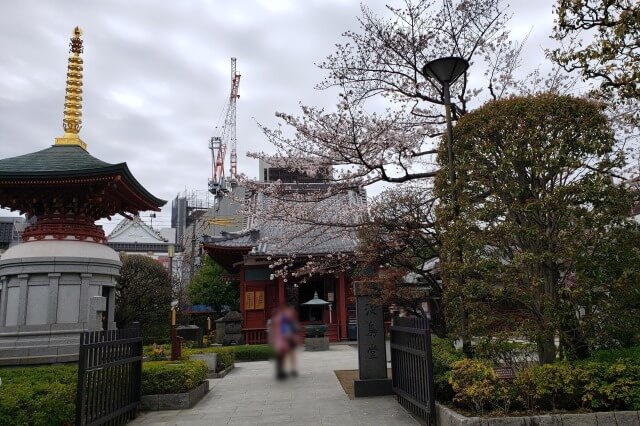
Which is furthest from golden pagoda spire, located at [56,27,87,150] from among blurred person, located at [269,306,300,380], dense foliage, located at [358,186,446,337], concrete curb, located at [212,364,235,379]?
blurred person, located at [269,306,300,380]

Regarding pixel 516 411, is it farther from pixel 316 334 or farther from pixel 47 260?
pixel 316 334

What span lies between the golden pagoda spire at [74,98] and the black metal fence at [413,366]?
11161 millimetres

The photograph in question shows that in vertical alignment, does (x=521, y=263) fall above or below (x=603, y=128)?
below

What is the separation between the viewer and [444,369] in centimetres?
822

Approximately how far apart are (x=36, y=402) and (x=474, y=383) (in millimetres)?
5905

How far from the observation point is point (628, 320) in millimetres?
7188

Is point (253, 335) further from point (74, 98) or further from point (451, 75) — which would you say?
point (451, 75)

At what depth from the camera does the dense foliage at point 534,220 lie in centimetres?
742

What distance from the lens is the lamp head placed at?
25.3 feet

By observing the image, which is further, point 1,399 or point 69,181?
point 69,181

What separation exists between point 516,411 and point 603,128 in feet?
15.1

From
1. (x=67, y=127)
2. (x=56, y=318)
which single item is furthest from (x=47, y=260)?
(x=67, y=127)

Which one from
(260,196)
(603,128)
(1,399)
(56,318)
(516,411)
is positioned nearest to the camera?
(1,399)

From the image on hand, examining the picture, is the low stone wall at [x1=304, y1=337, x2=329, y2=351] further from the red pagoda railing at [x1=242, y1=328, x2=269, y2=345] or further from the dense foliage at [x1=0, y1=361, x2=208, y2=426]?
the dense foliage at [x1=0, y1=361, x2=208, y2=426]
